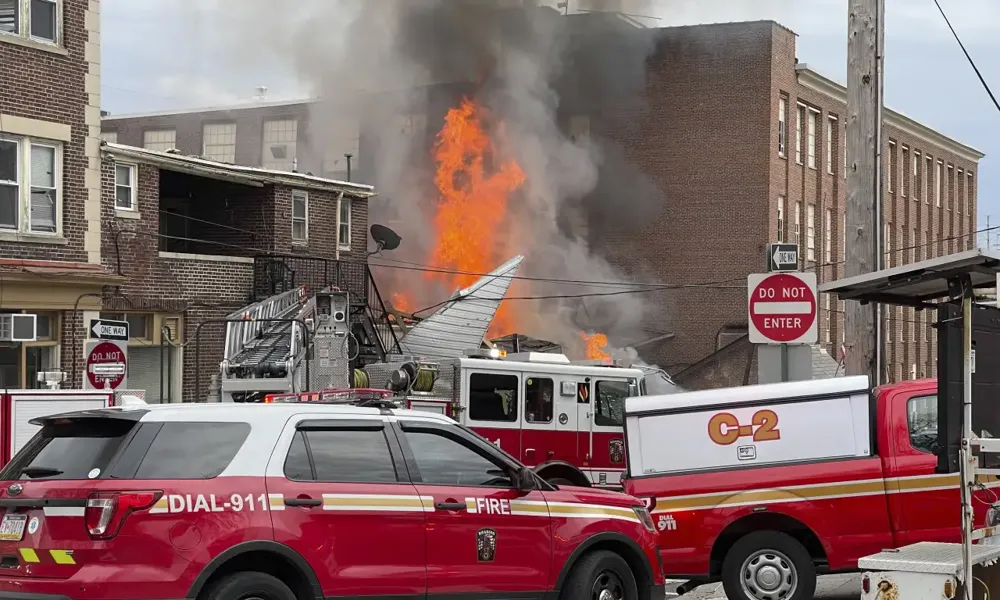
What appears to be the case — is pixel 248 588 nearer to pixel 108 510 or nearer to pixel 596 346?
pixel 108 510

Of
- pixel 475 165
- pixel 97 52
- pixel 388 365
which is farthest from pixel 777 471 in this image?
pixel 475 165

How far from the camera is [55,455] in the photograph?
7.19m

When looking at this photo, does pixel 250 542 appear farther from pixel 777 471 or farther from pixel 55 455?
pixel 777 471

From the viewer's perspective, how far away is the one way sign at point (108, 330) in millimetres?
15609

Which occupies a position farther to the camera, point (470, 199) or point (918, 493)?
point (470, 199)

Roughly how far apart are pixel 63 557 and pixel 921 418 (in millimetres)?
6495

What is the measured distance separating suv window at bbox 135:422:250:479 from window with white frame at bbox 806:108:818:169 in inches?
1508

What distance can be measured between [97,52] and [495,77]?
20956 mm

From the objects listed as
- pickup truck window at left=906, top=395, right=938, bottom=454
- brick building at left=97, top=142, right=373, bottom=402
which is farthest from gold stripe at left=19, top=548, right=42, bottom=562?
brick building at left=97, top=142, right=373, bottom=402

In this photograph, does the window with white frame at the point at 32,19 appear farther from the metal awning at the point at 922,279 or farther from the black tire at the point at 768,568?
the metal awning at the point at 922,279

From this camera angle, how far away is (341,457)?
7.73 metres

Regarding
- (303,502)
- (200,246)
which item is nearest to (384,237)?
(200,246)

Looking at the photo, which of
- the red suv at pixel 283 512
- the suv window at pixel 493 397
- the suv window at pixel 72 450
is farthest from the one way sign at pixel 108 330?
the suv window at pixel 72 450

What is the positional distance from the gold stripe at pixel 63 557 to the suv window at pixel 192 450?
514 mm
